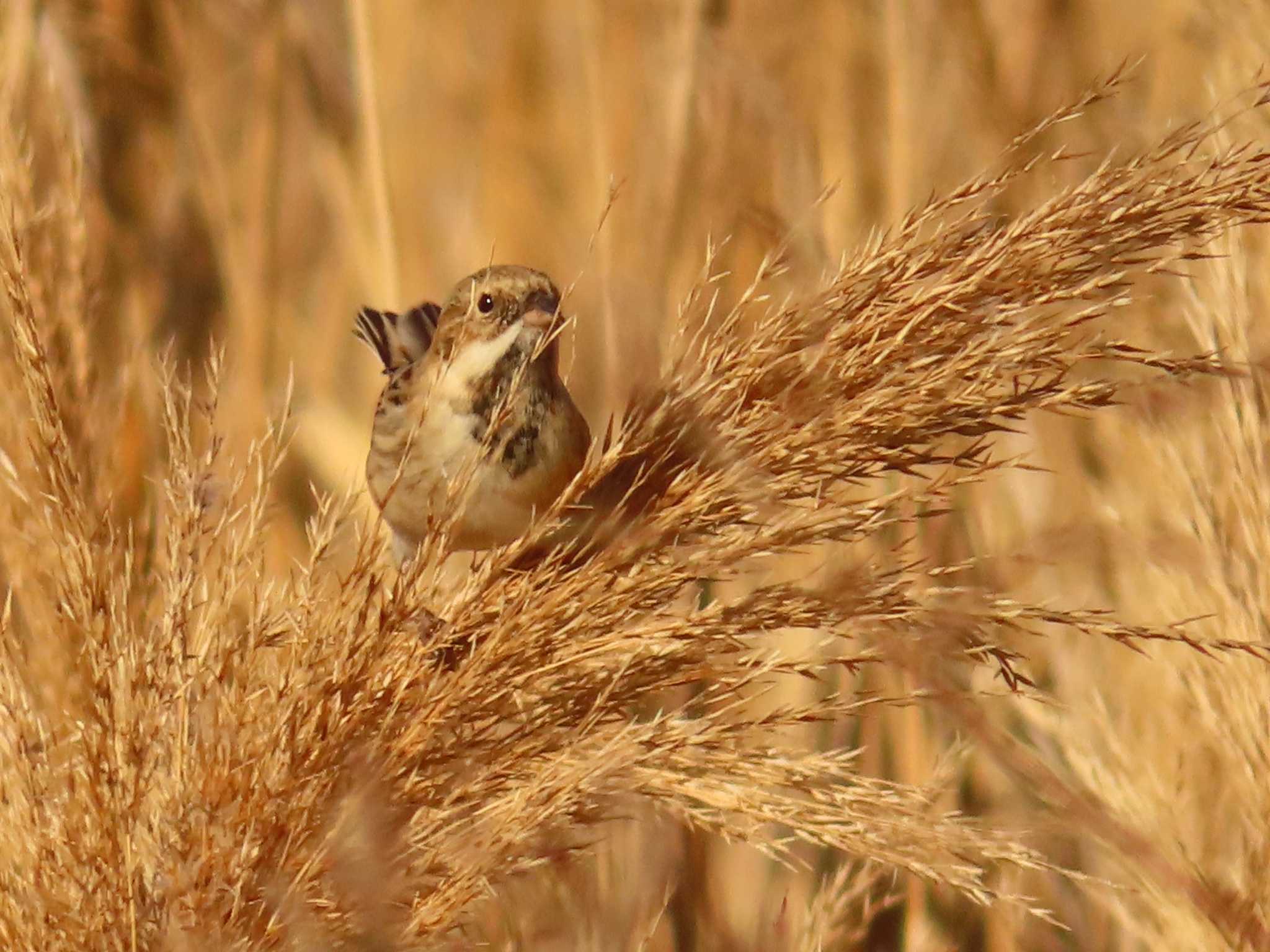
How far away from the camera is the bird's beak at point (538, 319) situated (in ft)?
5.04

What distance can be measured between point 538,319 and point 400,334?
384 millimetres

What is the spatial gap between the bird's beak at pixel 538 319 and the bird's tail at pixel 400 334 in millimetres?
312

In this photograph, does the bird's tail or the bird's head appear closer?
the bird's head

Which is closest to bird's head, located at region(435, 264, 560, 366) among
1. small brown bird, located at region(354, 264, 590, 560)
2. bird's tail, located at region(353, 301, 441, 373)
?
small brown bird, located at region(354, 264, 590, 560)

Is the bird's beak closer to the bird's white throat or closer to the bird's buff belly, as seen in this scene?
the bird's white throat

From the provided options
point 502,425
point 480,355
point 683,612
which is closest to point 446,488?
point 502,425

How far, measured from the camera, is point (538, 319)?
154 cm

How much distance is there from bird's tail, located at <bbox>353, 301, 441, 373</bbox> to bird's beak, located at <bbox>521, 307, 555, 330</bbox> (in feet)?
1.02

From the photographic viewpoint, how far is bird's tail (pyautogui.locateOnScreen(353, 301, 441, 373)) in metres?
1.88

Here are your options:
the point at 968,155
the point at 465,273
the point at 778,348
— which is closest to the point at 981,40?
the point at 968,155

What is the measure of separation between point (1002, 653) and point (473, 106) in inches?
86.3

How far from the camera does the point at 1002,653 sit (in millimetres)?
1026

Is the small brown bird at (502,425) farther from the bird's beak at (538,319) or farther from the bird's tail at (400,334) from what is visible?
the bird's tail at (400,334)

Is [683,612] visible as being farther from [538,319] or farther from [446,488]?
[538,319]
